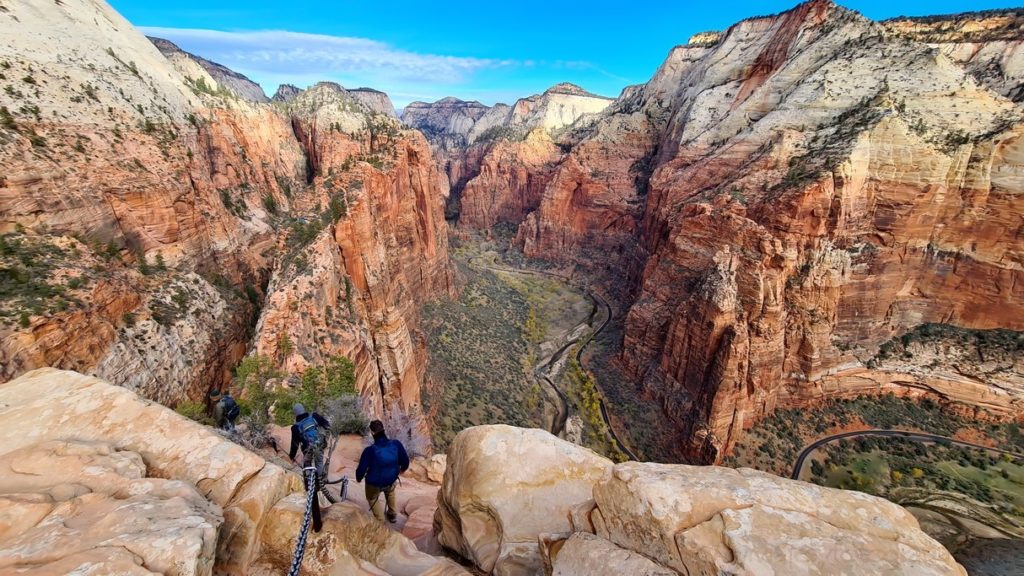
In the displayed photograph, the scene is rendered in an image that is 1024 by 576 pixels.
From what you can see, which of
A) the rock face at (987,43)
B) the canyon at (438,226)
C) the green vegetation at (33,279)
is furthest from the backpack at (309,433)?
the rock face at (987,43)

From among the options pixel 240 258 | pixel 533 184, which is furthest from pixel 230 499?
pixel 533 184

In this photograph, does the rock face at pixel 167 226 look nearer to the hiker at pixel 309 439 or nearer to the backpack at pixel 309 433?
the hiker at pixel 309 439

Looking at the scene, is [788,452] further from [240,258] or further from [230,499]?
[240,258]

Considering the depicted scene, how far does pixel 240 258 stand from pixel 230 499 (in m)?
25.0

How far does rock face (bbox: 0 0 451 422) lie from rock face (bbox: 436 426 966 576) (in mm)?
15266

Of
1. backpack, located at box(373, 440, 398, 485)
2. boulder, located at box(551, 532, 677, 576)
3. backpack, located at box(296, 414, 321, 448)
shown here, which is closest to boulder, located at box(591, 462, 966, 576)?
boulder, located at box(551, 532, 677, 576)

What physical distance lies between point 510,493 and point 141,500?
21.1 ft

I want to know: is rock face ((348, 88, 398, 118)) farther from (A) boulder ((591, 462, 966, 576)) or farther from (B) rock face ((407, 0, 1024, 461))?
(A) boulder ((591, 462, 966, 576))

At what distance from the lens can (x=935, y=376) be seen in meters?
36.2

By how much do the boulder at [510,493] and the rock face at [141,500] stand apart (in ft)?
3.15

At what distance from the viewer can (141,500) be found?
5887 millimetres

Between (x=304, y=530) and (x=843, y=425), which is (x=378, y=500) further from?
(x=843, y=425)

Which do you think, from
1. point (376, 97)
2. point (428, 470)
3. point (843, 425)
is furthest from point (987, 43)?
point (376, 97)

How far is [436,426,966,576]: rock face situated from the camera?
18.7ft
